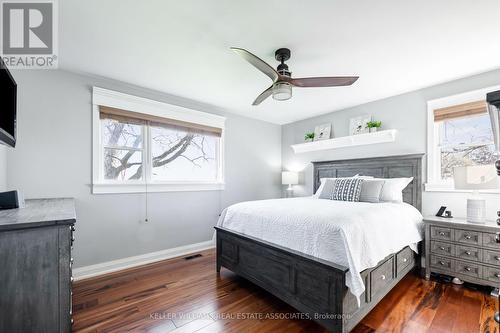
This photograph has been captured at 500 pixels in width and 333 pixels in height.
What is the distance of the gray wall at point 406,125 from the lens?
285 cm

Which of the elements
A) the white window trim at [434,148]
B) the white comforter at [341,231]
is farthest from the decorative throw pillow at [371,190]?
the white window trim at [434,148]

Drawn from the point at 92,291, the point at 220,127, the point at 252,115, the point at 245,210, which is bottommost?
the point at 92,291

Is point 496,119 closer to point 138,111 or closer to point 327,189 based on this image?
point 327,189

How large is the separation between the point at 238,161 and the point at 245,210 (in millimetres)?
1837

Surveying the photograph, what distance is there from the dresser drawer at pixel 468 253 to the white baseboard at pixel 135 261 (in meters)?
3.24

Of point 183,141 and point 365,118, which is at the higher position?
point 365,118

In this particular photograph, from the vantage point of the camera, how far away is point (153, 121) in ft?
10.9

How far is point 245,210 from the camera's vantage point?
104 inches

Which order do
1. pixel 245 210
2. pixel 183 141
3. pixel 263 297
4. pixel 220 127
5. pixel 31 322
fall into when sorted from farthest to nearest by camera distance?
pixel 220 127 < pixel 183 141 < pixel 245 210 < pixel 263 297 < pixel 31 322

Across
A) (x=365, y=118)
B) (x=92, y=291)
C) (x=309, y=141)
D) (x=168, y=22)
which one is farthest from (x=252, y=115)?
(x=92, y=291)

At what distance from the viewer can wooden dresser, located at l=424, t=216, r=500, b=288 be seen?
228 cm

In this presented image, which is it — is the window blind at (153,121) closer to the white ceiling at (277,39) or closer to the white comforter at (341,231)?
the white ceiling at (277,39)

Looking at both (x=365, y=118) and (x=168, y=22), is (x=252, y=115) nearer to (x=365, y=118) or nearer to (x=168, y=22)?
(x=365, y=118)

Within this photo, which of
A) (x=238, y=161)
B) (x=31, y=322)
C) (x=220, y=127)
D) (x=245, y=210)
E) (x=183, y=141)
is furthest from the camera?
(x=238, y=161)
